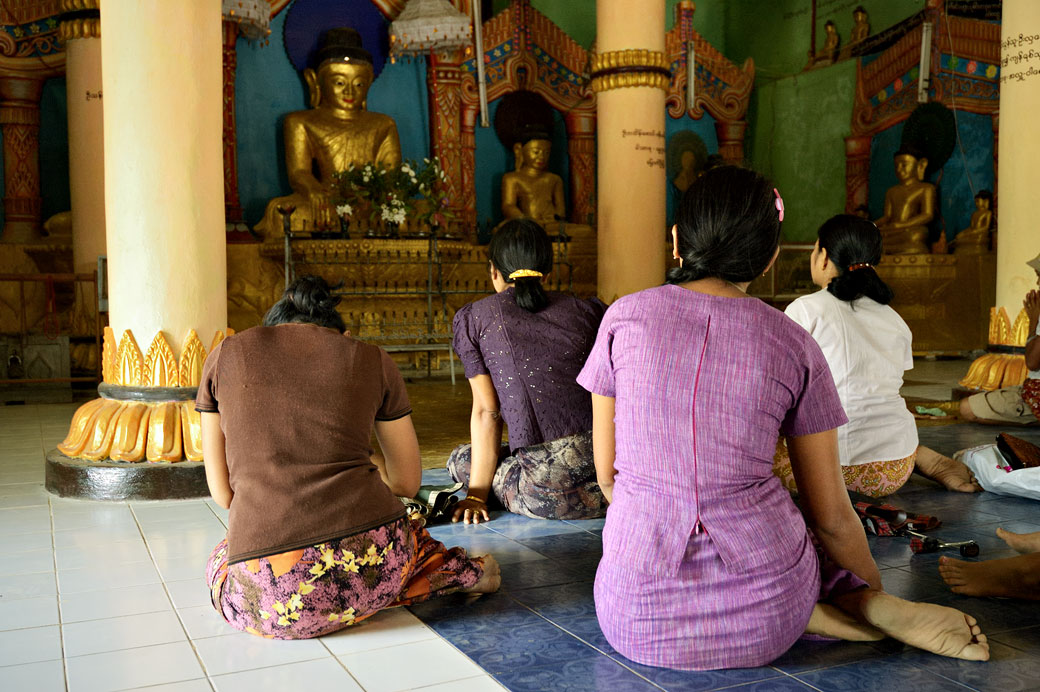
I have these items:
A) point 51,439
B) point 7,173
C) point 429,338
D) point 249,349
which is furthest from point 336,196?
point 249,349

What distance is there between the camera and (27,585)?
2.90 m

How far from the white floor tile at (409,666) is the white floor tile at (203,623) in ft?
1.30

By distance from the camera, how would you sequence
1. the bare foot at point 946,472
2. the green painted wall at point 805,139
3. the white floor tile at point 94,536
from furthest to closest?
the green painted wall at point 805,139
the bare foot at point 946,472
the white floor tile at point 94,536

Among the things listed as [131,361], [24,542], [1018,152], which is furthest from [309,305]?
[1018,152]

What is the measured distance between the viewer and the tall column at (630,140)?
7.71 metres

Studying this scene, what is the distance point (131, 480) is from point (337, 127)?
23.0ft

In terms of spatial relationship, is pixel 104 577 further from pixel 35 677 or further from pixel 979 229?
pixel 979 229

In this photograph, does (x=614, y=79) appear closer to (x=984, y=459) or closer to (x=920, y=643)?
(x=984, y=459)

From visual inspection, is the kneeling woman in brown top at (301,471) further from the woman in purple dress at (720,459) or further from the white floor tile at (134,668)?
the woman in purple dress at (720,459)

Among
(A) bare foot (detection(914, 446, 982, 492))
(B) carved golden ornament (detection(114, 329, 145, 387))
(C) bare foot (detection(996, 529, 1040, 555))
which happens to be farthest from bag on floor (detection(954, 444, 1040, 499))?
(B) carved golden ornament (detection(114, 329, 145, 387))

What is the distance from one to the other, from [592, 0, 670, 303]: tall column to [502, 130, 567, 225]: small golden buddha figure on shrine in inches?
127

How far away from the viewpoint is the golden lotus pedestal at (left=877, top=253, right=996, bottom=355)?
34.4 feet

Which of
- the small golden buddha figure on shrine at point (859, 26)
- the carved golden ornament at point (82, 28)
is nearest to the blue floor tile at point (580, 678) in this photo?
the carved golden ornament at point (82, 28)

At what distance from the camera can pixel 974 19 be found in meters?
10.7
